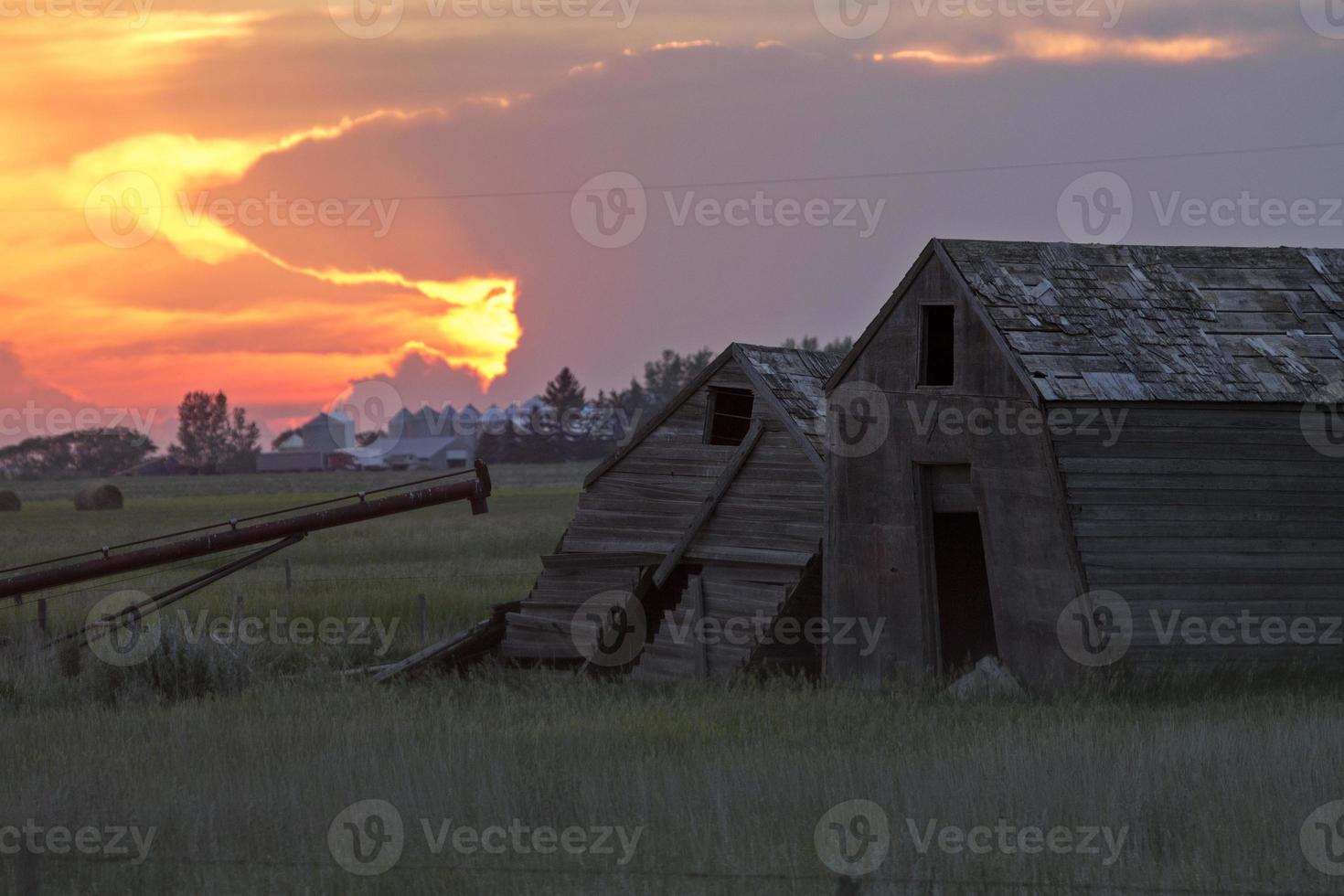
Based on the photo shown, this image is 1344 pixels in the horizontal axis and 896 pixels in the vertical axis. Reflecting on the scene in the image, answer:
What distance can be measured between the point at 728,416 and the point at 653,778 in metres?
10.00

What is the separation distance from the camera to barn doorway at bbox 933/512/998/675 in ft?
69.4

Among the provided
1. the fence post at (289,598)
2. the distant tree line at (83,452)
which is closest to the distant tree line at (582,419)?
the distant tree line at (83,452)

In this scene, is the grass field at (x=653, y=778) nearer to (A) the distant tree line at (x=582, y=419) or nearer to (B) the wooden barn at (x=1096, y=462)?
(B) the wooden barn at (x=1096, y=462)

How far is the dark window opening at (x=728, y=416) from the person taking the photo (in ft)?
71.2

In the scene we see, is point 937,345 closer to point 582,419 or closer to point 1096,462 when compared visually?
point 1096,462

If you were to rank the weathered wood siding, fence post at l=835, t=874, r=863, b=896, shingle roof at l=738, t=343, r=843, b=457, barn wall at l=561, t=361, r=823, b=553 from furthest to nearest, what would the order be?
shingle roof at l=738, t=343, r=843, b=457, barn wall at l=561, t=361, r=823, b=553, the weathered wood siding, fence post at l=835, t=874, r=863, b=896

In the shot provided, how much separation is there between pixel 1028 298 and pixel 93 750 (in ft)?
37.6

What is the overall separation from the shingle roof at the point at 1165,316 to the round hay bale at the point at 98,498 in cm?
5591

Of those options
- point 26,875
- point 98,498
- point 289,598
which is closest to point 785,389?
point 289,598

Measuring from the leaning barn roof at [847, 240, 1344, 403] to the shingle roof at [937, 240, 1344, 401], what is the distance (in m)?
0.02

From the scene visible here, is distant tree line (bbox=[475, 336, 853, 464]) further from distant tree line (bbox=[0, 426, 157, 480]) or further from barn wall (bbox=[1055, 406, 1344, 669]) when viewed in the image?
barn wall (bbox=[1055, 406, 1344, 669])

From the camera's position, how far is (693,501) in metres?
21.3

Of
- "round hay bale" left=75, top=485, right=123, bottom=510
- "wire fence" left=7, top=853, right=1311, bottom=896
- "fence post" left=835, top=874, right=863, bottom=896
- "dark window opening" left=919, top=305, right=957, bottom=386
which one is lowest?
"wire fence" left=7, top=853, right=1311, bottom=896

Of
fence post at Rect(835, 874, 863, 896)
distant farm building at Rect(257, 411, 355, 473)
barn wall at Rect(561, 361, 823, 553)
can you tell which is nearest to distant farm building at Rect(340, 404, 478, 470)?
distant farm building at Rect(257, 411, 355, 473)
